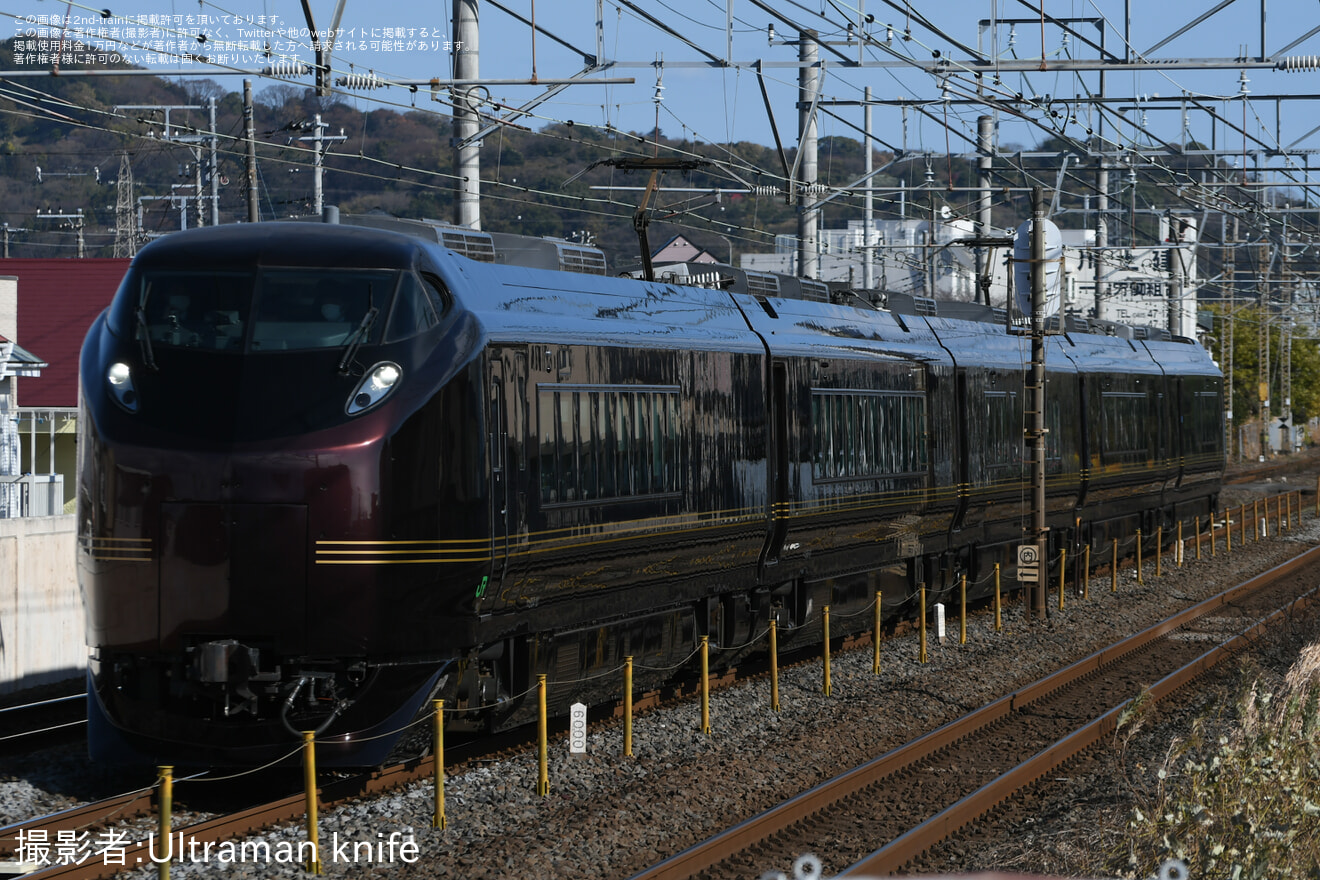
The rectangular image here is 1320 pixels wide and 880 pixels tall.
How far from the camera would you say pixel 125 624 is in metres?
10.2

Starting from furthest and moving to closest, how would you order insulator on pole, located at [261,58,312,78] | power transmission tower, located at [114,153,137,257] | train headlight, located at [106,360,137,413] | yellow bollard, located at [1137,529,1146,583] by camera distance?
power transmission tower, located at [114,153,137,257] < yellow bollard, located at [1137,529,1146,583] < insulator on pole, located at [261,58,312,78] < train headlight, located at [106,360,137,413]

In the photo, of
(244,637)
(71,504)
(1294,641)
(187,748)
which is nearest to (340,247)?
(244,637)

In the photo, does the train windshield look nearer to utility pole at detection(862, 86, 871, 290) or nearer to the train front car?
the train front car

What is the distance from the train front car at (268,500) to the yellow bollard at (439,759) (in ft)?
0.53

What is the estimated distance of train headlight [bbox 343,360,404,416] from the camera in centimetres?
1016

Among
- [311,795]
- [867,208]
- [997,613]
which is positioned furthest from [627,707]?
[867,208]

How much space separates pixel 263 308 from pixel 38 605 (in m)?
8.18

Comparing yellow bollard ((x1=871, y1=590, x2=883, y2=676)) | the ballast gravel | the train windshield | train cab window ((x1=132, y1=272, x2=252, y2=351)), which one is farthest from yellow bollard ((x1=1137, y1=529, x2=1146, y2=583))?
train cab window ((x1=132, y1=272, x2=252, y2=351))

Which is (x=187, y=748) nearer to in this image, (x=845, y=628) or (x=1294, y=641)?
(x=845, y=628)

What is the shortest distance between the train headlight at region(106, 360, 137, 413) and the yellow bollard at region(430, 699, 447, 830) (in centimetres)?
272

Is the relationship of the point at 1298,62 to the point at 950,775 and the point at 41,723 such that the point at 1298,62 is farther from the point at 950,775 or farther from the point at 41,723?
the point at 41,723

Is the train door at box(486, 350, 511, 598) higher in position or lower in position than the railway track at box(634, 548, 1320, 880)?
higher

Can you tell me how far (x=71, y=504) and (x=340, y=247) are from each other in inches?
610

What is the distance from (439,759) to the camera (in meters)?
10.2
